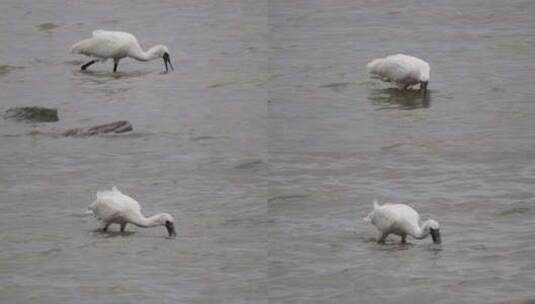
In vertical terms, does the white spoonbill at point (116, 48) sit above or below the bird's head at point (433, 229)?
below

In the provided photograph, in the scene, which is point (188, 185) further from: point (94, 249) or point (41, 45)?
point (41, 45)

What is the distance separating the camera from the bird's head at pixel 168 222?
12.1m

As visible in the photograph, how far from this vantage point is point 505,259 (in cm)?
1153

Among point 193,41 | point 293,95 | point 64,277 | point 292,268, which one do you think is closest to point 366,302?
point 292,268

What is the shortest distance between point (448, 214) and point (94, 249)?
2469 millimetres

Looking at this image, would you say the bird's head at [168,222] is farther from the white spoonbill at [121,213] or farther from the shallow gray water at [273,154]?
the shallow gray water at [273,154]

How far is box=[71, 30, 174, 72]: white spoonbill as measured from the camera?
17094 millimetres

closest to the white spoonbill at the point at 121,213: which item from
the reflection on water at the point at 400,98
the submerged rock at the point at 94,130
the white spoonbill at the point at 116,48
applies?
the submerged rock at the point at 94,130

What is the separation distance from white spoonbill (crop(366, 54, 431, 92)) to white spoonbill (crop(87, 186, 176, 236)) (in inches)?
161

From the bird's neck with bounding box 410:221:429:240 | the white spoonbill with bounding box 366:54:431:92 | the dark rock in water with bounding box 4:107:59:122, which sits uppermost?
the bird's neck with bounding box 410:221:429:240

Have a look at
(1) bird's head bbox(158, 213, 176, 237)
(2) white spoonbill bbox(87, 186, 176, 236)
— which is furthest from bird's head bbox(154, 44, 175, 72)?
(1) bird's head bbox(158, 213, 176, 237)

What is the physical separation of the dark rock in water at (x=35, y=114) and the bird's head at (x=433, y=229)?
4688 millimetres

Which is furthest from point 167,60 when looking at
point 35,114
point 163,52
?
point 35,114

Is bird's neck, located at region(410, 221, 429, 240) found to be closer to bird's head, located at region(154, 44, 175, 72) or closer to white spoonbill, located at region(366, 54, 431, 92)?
white spoonbill, located at region(366, 54, 431, 92)
